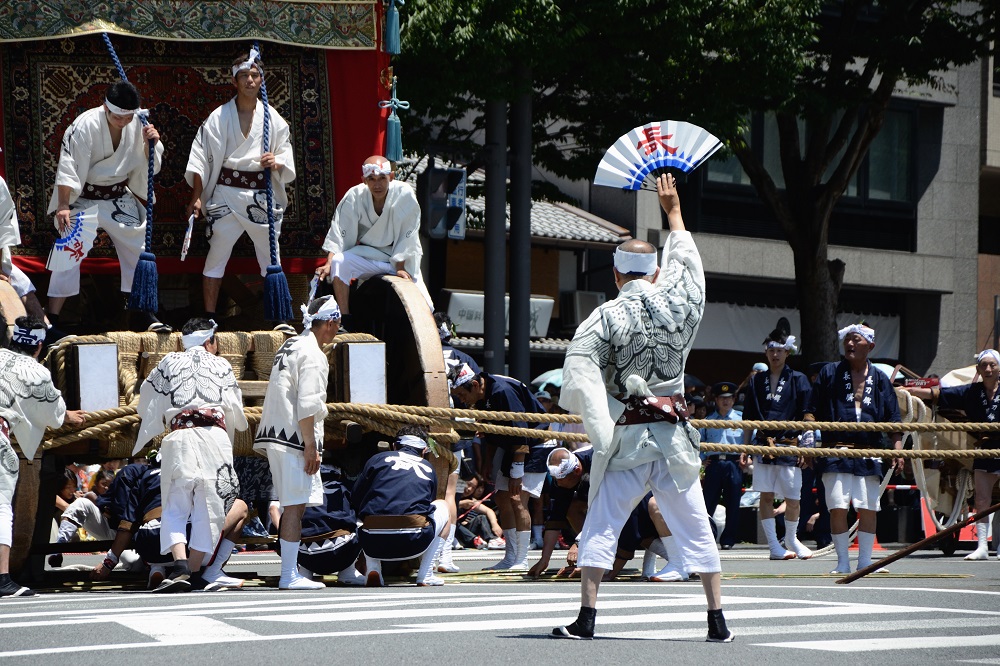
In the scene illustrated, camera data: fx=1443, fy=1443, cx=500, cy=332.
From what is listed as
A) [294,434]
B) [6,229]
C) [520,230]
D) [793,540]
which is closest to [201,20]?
[6,229]

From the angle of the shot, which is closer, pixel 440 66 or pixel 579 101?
pixel 440 66

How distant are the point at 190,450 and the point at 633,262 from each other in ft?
11.1

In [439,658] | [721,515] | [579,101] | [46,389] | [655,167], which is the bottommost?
[721,515]

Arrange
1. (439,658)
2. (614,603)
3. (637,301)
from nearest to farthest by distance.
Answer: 1. (439,658)
2. (637,301)
3. (614,603)

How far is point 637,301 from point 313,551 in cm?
376

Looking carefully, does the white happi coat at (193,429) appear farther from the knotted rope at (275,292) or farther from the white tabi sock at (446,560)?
the white tabi sock at (446,560)

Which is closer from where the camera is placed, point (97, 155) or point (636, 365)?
point (636, 365)

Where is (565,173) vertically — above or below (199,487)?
above

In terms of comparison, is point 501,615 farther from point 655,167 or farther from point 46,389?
point 46,389

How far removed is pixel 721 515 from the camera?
14375 millimetres

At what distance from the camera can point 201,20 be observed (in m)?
10.3

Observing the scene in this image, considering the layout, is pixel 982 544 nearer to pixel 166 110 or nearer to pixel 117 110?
pixel 166 110

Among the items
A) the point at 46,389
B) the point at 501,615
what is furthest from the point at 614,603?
the point at 46,389

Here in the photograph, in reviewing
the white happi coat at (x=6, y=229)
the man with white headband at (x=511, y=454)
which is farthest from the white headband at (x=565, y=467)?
the white happi coat at (x=6, y=229)
